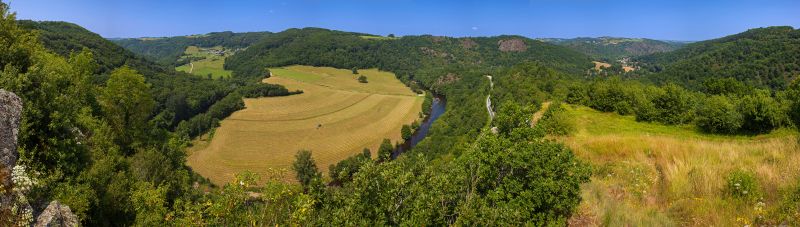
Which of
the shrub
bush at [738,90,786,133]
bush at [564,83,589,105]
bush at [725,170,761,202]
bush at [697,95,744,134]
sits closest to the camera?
bush at [725,170,761,202]

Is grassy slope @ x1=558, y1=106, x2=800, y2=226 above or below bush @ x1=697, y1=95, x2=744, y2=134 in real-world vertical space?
above

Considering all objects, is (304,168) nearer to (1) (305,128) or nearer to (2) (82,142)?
(1) (305,128)

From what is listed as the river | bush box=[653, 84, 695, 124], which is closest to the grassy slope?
bush box=[653, 84, 695, 124]

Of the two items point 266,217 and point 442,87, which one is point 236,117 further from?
point 266,217

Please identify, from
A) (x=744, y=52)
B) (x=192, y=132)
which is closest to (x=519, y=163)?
(x=192, y=132)

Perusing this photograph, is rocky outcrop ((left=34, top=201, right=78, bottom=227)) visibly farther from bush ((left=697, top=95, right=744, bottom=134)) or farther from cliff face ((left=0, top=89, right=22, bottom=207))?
bush ((left=697, top=95, right=744, bottom=134))

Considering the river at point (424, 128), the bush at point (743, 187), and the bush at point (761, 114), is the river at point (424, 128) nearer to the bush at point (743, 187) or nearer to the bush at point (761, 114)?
the bush at point (761, 114)
